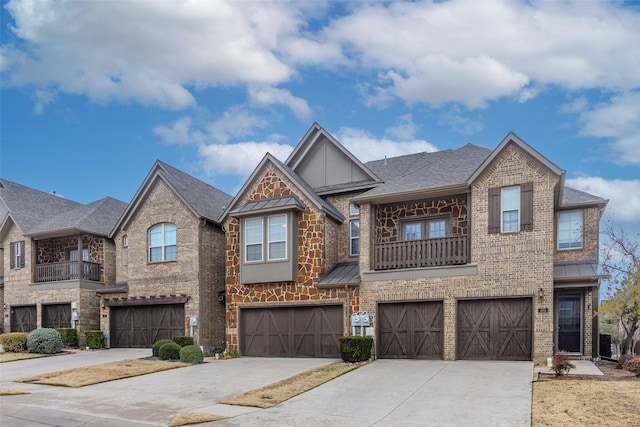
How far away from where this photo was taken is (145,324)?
924 inches

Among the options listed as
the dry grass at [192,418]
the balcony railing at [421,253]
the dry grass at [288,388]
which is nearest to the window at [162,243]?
the balcony railing at [421,253]

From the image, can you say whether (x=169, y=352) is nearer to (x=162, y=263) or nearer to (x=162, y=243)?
(x=162, y=263)

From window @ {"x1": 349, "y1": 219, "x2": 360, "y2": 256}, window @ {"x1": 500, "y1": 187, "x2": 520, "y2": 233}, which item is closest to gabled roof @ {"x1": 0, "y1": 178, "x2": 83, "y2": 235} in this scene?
window @ {"x1": 349, "y1": 219, "x2": 360, "y2": 256}

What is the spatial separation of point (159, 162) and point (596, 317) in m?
19.0

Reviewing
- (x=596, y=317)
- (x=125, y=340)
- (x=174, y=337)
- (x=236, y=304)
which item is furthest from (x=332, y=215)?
(x=125, y=340)

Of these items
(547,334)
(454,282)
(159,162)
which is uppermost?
(159,162)

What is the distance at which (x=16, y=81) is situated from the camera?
71.1 ft

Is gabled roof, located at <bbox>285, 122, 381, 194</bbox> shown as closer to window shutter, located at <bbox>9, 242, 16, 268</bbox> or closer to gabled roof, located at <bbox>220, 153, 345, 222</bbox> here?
gabled roof, located at <bbox>220, 153, 345, 222</bbox>

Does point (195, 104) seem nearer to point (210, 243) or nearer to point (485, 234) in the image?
point (210, 243)

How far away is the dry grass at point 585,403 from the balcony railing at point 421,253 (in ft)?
18.7

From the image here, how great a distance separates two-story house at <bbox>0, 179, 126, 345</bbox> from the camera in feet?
82.1

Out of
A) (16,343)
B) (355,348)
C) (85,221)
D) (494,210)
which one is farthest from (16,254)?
(494,210)

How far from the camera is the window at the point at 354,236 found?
2094 cm

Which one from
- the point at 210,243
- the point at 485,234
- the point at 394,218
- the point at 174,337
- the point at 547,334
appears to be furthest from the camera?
the point at 210,243
